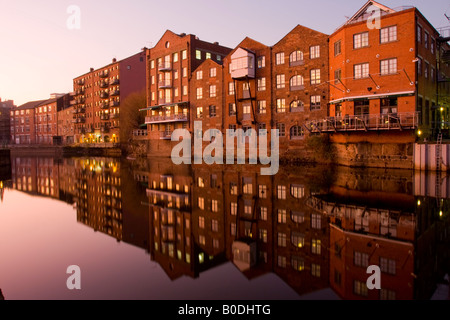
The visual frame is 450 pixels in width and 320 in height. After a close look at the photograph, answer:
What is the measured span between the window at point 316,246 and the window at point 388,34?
25.8 m

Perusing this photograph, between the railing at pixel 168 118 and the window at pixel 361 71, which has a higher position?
the window at pixel 361 71

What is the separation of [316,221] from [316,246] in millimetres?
2583

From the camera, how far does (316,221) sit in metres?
11.4

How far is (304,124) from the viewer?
35.6 m

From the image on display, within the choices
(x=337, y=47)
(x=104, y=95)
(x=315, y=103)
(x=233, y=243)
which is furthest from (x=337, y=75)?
(x=104, y=95)

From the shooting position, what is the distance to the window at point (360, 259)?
7467 mm

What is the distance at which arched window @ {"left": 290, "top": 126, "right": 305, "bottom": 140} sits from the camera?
36.2 meters

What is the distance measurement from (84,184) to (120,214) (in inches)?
449

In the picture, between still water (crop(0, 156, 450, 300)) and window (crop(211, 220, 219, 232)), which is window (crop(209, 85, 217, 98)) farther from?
window (crop(211, 220, 219, 232))

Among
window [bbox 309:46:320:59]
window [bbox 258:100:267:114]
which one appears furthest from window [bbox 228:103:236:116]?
window [bbox 309:46:320:59]

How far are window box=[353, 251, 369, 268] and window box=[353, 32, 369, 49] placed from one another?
1055 inches

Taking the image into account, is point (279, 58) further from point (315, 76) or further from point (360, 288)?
point (360, 288)

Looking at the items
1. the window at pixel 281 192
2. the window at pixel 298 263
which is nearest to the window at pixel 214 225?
the window at pixel 298 263

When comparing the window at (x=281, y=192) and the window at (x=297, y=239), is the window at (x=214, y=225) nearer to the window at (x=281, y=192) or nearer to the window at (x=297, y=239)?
the window at (x=297, y=239)
